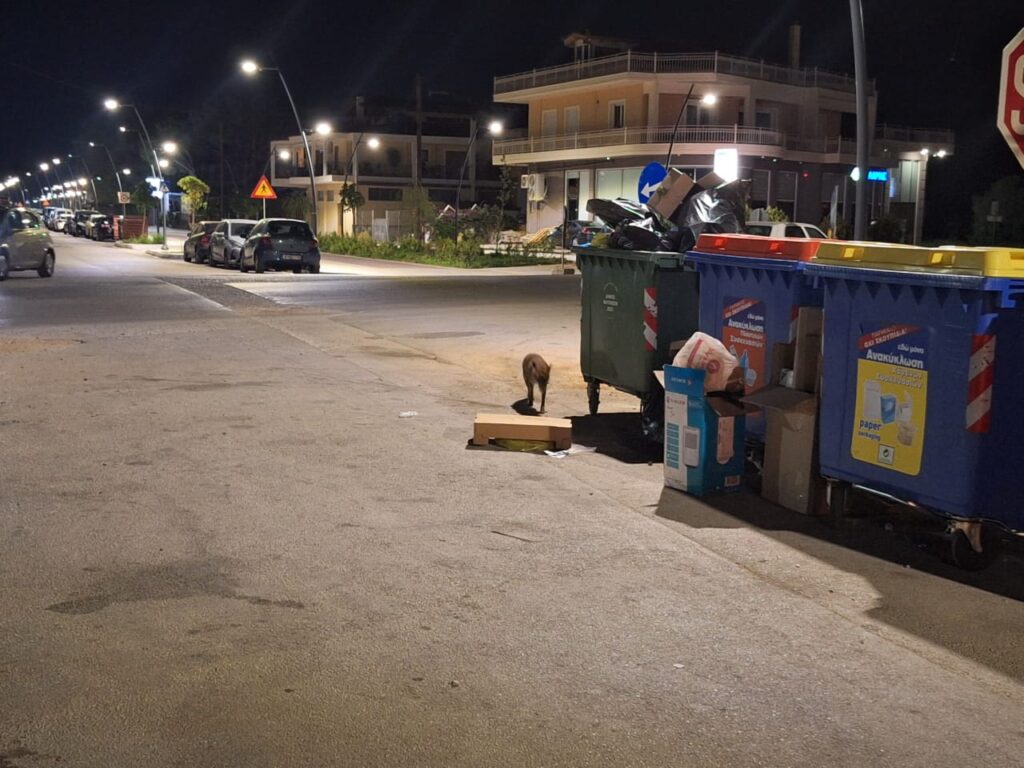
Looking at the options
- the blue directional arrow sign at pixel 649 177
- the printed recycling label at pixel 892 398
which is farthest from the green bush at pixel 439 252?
the printed recycling label at pixel 892 398

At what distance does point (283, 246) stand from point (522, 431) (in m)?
23.5

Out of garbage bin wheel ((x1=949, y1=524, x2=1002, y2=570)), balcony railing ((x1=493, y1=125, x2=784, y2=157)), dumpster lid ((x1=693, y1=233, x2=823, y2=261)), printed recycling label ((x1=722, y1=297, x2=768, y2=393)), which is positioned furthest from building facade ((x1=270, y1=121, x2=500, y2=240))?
garbage bin wheel ((x1=949, y1=524, x2=1002, y2=570))

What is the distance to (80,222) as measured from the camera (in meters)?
69.4

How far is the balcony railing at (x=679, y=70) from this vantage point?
5238 centimetres

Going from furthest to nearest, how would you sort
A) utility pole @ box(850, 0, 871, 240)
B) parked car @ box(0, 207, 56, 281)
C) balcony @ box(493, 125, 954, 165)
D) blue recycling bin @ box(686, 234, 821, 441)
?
balcony @ box(493, 125, 954, 165)
parked car @ box(0, 207, 56, 281)
utility pole @ box(850, 0, 871, 240)
blue recycling bin @ box(686, 234, 821, 441)

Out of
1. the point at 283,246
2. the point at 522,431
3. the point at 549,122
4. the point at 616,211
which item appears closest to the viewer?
the point at 522,431

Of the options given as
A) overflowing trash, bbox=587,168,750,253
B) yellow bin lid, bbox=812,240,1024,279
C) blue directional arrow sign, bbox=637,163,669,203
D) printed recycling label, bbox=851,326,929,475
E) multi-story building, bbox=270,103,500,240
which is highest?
multi-story building, bbox=270,103,500,240

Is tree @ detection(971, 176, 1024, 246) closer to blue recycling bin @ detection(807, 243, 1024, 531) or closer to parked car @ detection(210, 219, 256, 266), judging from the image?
parked car @ detection(210, 219, 256, 266)

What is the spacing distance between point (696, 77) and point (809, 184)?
876cm

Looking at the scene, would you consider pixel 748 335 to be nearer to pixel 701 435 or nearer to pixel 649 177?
pixel 701 435

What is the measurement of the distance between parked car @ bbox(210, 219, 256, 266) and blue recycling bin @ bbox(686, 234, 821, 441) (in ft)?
86.9

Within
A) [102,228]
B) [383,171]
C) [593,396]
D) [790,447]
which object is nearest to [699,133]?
[383,171]

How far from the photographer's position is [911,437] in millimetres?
6148

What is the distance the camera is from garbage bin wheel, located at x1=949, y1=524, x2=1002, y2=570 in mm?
5902
